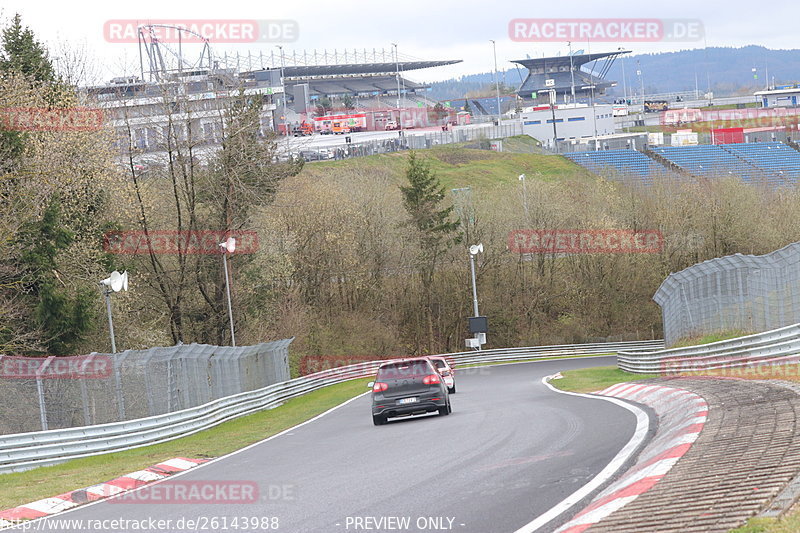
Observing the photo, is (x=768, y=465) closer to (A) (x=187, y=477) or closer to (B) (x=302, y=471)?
(B) (x=302, y=471)

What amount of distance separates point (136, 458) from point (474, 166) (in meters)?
92.3

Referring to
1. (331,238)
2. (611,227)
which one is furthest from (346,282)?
(611,227)

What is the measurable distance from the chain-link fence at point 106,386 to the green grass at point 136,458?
101 centimetres

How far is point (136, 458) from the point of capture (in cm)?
1912

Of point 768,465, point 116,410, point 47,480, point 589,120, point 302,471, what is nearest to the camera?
point 768,465

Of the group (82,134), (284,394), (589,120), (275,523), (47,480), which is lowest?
(284,394)

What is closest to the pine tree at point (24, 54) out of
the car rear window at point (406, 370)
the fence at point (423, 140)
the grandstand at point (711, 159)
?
the car rear window at point (406, 370)

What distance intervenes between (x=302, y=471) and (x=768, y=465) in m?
6.67

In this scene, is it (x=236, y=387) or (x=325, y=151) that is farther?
(x=325, y=151)

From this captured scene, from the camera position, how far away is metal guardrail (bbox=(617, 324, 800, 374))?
19812mm

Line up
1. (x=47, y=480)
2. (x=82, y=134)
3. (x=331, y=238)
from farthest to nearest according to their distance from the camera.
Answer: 1. (x=331, y=238)
2. (x=82, y=134)
3. (x=47, y=480)

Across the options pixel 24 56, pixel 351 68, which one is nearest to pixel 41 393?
pixel 24 56

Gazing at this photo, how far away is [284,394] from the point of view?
124 feet

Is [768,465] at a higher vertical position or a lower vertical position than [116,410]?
higher
